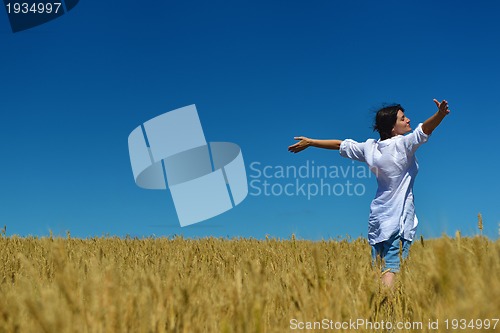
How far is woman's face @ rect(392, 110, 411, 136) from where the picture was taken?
4812 millimetres

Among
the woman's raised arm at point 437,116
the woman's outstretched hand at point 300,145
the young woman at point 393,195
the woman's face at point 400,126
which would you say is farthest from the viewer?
the woman's outstretched hand at point 300,145

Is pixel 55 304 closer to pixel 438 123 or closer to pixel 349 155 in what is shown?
pixel 438 123

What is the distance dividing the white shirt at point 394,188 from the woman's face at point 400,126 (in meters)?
0.21

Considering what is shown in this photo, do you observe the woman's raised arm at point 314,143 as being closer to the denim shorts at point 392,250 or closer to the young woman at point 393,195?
the young woman at point 393,195

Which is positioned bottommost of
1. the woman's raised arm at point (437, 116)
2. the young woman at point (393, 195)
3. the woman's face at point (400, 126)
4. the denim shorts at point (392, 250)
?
the denim shorts at point (392, 250)

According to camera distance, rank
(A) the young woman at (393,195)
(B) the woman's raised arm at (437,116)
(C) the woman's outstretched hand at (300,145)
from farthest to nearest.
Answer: (C) the woman's outstretched hand at (300,145) < (A) the young woman at (393,195) < (B) the woman's raised arm at (437,116)

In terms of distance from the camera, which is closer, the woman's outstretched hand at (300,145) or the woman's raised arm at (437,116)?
the woman's raised arm at (437,116)

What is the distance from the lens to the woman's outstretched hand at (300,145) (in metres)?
5.06

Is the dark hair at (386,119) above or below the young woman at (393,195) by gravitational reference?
above

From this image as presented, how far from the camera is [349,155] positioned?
497 centimetres

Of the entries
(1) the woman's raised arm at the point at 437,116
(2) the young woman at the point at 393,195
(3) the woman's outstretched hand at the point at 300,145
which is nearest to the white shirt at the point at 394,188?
(2) the young woman at the point at 393,195

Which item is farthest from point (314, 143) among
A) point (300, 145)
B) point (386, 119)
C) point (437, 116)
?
point (437, 116)

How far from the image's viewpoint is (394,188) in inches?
178

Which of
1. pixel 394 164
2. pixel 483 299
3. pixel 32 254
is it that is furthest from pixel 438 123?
pixel 32 254
